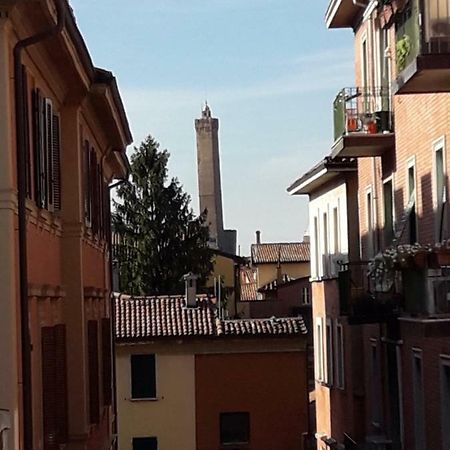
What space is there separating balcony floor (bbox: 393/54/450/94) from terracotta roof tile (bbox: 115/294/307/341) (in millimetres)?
22041

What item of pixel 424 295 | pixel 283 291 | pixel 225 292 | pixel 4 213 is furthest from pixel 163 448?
pixel 283 291

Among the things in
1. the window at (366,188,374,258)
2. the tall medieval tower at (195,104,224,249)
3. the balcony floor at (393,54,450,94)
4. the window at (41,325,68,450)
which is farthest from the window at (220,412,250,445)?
the tall medieval tower at (195,104,224,249)

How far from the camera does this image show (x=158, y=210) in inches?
2640

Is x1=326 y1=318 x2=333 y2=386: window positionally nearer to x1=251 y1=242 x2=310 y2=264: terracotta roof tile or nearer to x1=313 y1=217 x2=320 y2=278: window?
x1=313 y1=217 x2=320 y2=278: window

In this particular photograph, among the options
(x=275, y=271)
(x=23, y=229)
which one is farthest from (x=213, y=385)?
(x=275, y=271)

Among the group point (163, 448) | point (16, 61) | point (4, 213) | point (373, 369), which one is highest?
point (16, 61)

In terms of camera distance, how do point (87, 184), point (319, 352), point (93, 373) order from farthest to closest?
point (319, 352)
point (87, 184)
point (93, 373)

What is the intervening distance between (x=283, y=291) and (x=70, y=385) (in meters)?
63.6

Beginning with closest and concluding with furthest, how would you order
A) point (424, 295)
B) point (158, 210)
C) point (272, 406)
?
point (424, 295) < point (272, 406) < point (158, 210)

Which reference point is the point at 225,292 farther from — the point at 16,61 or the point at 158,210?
the point at 16,61

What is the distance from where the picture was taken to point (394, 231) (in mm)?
23766

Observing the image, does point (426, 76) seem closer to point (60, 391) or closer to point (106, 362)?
point (60, 391)

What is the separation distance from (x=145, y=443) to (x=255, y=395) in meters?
3.40

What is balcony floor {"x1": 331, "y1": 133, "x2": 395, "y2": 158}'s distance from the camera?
23141 millimetres
